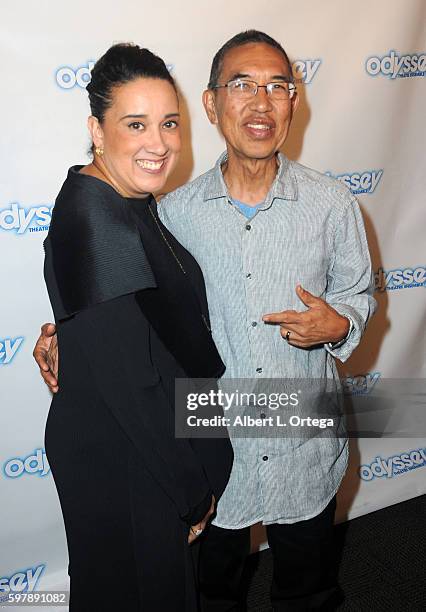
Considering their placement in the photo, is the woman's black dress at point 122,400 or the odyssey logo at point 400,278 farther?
the odyssey logo at point 400,278

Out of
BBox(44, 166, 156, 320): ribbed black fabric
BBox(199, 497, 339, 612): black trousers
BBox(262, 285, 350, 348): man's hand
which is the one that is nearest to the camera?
BBox(44, 166, 156, 320): ribbed black fabric

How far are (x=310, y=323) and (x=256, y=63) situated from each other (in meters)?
0.73

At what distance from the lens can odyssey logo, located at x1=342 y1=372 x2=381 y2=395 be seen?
115 inches

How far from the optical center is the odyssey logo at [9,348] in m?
2.24

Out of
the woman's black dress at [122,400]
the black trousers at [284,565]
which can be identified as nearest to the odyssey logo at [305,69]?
the woman's black dress at [122,400]

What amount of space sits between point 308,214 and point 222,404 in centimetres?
60

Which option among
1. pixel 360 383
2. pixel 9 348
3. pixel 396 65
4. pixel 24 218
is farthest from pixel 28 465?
pixel 396 65

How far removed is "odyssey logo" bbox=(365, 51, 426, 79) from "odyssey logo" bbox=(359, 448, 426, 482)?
179 cm

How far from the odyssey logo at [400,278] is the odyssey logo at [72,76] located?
59.6 inches

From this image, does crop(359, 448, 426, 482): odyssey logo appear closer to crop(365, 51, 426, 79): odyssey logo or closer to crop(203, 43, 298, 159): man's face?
crop(365, 51, 426, 79): odyssey logo

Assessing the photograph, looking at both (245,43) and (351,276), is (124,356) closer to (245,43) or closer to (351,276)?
(351,276)

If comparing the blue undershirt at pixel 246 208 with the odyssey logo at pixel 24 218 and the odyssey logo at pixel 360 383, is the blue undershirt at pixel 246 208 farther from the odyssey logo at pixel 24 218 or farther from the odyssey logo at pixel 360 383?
the odyssey logo at pixel 360 383

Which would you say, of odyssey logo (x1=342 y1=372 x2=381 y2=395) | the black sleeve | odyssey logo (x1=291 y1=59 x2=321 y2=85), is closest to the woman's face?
the black sleeve

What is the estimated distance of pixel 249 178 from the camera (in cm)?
186
